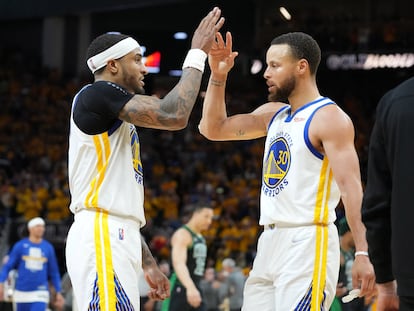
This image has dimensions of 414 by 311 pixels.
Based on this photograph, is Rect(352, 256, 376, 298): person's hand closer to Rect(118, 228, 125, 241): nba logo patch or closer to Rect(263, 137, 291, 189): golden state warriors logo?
Rect(263, 137, 291, 189): golden state warriors logo

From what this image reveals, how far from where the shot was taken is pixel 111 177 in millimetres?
5441

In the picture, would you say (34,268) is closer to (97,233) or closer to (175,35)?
(97,233)

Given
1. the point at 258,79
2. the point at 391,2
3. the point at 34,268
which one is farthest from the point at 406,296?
the point at 391,2

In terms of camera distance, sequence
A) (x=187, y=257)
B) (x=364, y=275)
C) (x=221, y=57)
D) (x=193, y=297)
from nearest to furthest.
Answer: (x=364, y=275) < (x=221, y=57) < (x=193, y=297) < (x=187, y=257)

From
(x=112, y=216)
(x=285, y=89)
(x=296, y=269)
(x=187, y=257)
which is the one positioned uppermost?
(x=285, y=89)

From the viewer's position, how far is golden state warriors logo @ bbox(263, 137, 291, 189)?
578 centimetres

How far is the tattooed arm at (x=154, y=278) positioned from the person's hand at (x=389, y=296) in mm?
2230

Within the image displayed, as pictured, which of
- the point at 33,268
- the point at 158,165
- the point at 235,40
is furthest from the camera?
the point at 235,40

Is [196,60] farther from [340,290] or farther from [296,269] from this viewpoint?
[340,290]

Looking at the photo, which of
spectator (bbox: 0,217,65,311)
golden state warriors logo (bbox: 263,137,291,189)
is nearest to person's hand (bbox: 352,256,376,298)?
golden state warriors logo (bbox: 263,137,291,189)

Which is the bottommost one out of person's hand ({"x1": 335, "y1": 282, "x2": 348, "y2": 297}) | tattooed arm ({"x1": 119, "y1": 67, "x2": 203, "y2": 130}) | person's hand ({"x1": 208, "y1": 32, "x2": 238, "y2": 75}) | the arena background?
person's hand ({"x1": 335, "y1": 282, "x2": 348, "y2": 297})

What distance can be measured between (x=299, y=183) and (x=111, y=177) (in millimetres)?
1168

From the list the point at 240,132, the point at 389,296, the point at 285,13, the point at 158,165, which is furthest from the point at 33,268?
the point at 285,13

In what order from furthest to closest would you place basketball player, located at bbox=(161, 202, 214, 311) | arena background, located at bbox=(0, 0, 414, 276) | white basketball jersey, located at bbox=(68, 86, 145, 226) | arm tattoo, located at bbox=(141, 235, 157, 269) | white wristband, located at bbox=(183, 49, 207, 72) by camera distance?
arena background, located at bbox=(0, 0, 414, 276), basketball player, located at bbox=(161, 202, 214, 311), arm tattoo, located at bbox=(141, 235, 157, 269), white wristband, located at bbox=(183, 49, 207, 72), white basketball jersey, located at bbox=(68, 86, 145, 226)
